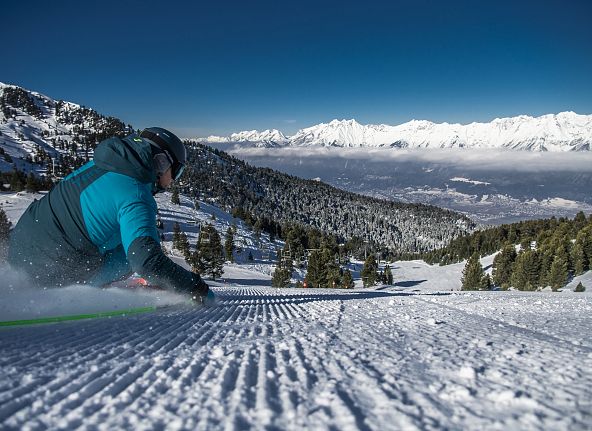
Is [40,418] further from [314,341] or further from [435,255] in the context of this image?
[435,255]

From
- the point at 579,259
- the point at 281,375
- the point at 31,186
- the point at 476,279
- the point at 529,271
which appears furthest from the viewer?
the point at 31,186

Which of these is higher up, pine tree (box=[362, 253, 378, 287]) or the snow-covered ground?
the snow-covered ground

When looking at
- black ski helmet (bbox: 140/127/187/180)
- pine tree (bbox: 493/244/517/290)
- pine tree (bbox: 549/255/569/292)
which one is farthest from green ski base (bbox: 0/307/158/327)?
pine tree (bbox: 493/244/517/290)

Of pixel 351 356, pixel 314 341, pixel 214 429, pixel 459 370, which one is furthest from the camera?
pixel 314 341

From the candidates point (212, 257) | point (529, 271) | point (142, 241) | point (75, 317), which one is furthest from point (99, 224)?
point (529, 271)

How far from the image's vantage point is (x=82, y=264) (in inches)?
179

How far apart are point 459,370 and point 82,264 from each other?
14.9 ft

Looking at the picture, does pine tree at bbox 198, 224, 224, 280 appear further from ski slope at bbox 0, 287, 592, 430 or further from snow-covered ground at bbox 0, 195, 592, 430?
ski slope at bbox 0, 287, 592, 430

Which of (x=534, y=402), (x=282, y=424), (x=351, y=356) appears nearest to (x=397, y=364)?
(x=351, y=356)

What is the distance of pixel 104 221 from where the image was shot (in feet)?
13.6

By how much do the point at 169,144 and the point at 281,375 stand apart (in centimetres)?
356

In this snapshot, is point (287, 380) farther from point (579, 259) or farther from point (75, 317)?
point (579, 259)

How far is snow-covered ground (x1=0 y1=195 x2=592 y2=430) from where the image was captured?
5.45 feet

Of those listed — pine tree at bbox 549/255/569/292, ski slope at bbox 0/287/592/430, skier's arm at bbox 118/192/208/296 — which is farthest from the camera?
pine tree at bbox 549/255/569/292
